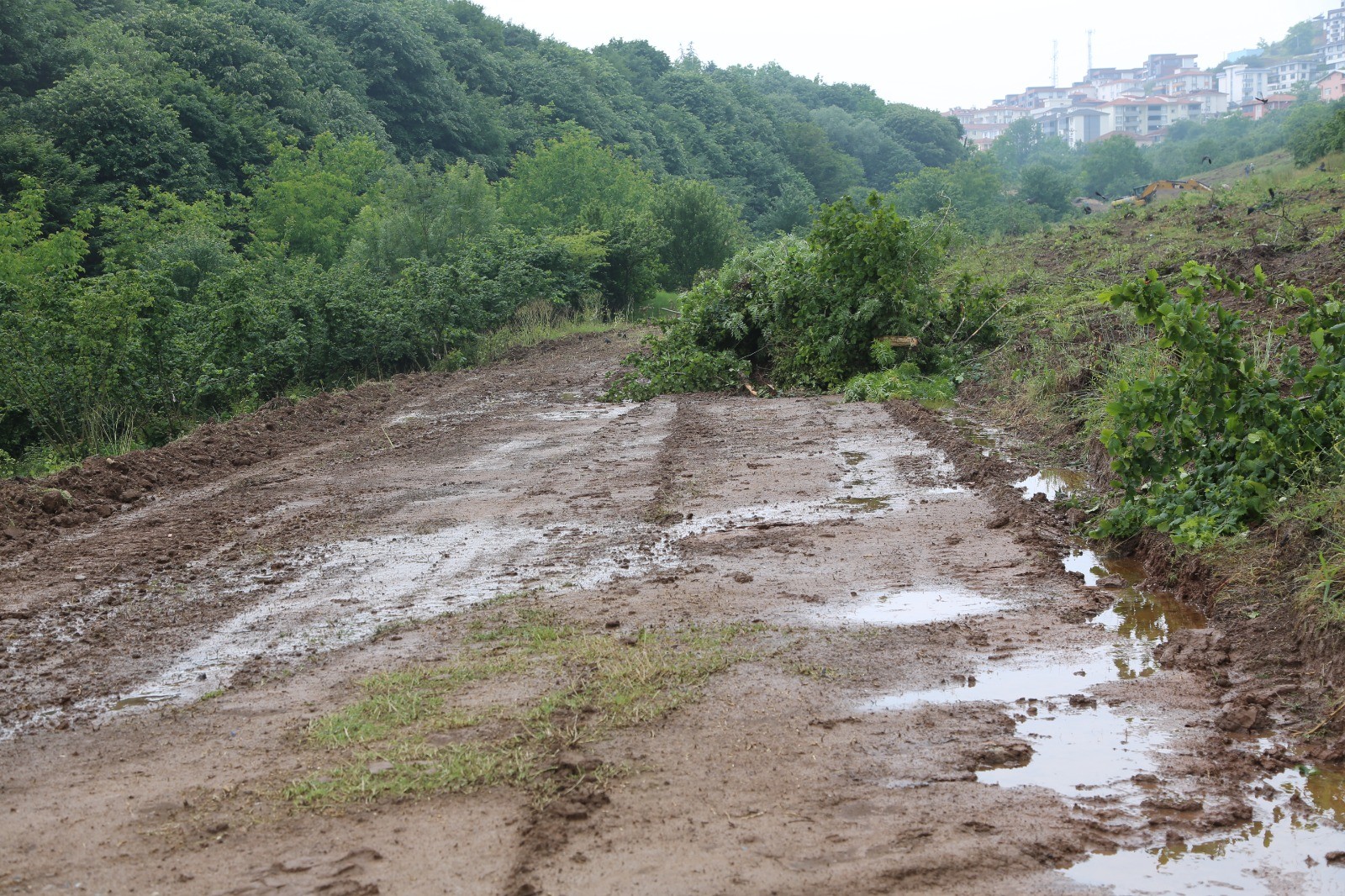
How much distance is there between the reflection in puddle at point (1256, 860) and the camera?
3.32 meters

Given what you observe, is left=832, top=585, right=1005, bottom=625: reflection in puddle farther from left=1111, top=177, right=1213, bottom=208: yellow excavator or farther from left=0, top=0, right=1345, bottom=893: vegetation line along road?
left=1111, top=177, right=1213, bottom=208: yellow excavator

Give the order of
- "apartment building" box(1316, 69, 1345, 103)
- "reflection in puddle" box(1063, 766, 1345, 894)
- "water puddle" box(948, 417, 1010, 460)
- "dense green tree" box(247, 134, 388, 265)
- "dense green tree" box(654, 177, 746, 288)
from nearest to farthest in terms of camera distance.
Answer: "reflection in puddle" box(1063, 766, 1345, 894) < "water puddle" box(948, 417, 1010, 460) < "dense green tree" box(654, 177, 746, 288) < "dense green tree" box(247, 134, 388, 265) < "apartment building" box(1316, 69, 1345, 103)

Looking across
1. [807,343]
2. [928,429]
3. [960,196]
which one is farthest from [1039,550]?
[960,196]

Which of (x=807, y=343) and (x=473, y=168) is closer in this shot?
(x=807, y=343)

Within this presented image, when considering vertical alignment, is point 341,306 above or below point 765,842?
above

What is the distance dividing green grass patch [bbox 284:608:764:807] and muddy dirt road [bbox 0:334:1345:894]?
2 cm

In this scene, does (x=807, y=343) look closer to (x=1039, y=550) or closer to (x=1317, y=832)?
(x=1039, y=550)

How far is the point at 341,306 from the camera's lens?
1939cm

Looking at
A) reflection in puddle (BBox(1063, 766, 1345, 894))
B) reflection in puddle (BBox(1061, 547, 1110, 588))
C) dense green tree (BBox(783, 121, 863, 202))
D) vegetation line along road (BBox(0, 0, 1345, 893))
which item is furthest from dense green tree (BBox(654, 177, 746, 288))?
dense green tree (BBox(783, 121, 863, 202))

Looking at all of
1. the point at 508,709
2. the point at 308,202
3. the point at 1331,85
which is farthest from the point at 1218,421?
the point at 1331,85

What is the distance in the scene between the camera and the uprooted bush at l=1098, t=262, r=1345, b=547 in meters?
6.08

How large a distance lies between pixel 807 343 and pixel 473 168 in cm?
2140

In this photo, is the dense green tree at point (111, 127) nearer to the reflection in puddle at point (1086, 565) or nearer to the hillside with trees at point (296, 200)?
the hillside with trees at point (296, 200)

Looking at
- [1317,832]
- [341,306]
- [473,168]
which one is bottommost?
[1317,832]
